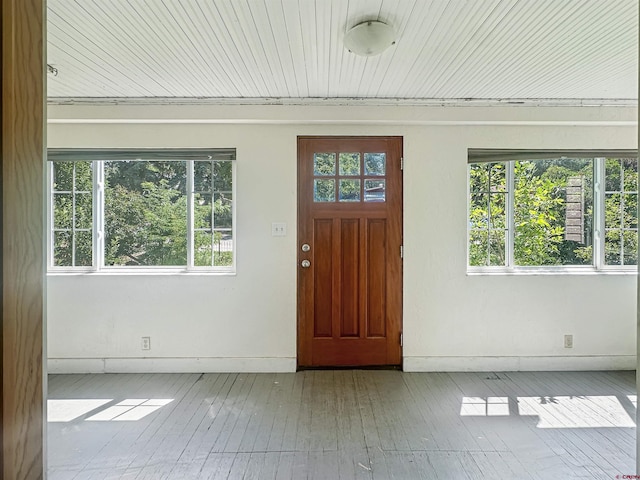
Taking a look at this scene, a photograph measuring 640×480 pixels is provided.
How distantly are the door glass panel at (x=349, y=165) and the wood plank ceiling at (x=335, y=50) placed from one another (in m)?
0.51

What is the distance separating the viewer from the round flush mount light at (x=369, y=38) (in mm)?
1880

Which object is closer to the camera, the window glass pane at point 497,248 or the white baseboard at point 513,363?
the white baseboard at point 513,363

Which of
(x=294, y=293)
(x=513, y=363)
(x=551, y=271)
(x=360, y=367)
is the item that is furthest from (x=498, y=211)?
(x=294, y=293)

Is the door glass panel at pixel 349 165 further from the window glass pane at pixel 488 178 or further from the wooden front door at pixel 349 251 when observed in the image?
the window glass pane at pixel 488 178

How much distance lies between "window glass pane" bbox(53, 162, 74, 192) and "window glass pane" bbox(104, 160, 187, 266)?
1.01 ft

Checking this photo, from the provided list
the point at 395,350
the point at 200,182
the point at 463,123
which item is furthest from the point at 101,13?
the point at 395,350

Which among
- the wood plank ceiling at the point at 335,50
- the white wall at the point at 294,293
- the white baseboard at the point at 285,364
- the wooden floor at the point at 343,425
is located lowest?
the wooden floor at the point at 343,425

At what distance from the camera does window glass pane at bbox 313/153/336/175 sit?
10.8 ft

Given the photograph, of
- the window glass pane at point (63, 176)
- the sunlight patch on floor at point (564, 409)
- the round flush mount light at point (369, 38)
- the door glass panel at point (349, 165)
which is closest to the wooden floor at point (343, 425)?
the sunlight patch on floor at point (564, 409)

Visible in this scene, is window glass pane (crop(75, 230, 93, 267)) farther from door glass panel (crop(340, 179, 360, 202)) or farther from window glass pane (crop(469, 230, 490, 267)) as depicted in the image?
window glass pane (crop(469, 230, 490, 267))

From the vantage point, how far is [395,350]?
3.32 metres

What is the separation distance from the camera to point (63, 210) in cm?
332

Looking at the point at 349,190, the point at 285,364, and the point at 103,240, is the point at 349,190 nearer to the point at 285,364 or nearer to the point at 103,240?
the point at 285,364

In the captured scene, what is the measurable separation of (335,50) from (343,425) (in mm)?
2306
